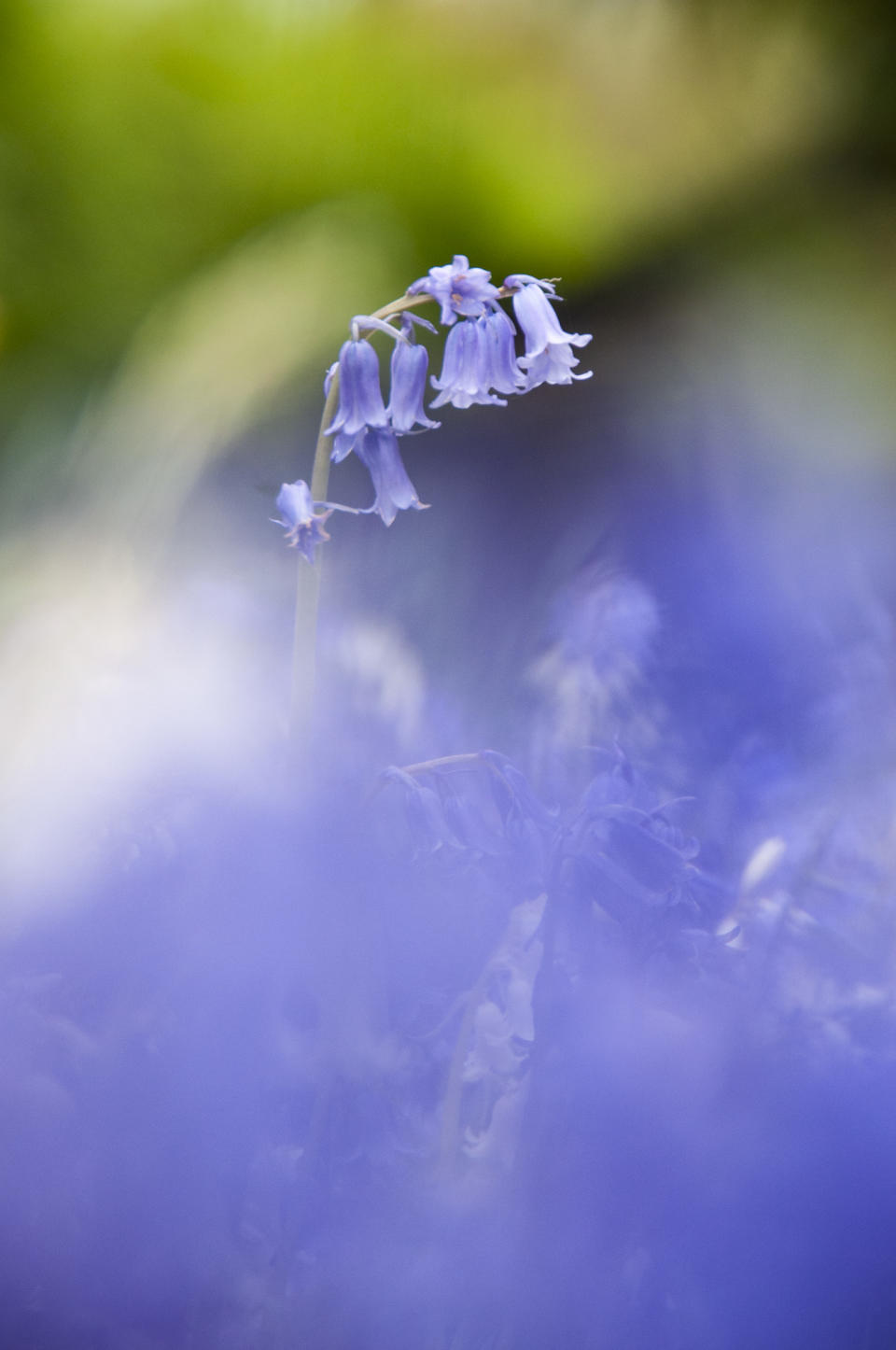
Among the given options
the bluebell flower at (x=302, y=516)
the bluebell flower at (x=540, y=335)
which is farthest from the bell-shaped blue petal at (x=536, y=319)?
the bluebell flower at (x=302, y=516)

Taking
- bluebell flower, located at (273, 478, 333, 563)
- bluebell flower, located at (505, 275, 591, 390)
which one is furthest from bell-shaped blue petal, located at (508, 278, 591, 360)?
bluebell flower, located at (273, 478, 333, 563)

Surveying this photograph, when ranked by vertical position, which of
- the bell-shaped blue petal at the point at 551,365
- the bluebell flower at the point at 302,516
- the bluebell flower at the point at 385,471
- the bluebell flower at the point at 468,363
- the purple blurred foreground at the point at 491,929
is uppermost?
the bell-shaped blue petal at the point at 551,365

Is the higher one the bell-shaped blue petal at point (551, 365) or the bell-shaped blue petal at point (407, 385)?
the bell-shaped blue petal at point (551, 365)

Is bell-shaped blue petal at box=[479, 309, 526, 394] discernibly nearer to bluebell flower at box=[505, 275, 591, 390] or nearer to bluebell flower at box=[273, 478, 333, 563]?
bluebell flower at box=[505, 275, 591, 390]

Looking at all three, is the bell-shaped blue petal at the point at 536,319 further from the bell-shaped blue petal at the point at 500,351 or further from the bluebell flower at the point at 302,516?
the bluebell flower at the point at 302,516

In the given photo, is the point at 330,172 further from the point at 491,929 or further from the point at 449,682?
the point at 491,929

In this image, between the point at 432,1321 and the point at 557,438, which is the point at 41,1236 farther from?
the point at 557,438

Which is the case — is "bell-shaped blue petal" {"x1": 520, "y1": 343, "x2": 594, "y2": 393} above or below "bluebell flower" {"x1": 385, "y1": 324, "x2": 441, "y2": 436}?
above

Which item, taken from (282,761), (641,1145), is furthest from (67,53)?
(641,1145)
